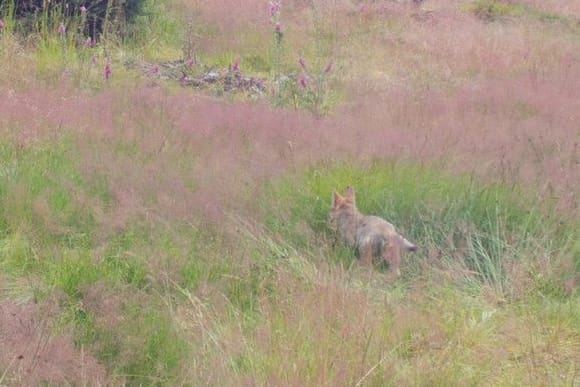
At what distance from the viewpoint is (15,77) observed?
7980 mm

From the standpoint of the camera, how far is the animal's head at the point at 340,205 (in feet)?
17.5

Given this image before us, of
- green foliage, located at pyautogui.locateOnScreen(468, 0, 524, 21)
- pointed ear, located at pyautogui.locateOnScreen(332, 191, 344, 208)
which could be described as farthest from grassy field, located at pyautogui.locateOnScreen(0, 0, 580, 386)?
green foliage, located at pyautogui.locateOnScreen(468, 0, 524, 21)

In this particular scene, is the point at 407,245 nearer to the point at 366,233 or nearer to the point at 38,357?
the point at 366,233

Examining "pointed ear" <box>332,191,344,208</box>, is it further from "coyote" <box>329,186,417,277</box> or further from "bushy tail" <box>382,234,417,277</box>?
"bushy tail" <box>382,234,417,277</box>

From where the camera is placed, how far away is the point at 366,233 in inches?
201

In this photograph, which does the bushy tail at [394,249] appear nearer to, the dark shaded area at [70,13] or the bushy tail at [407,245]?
the bushy tail at [407,245]

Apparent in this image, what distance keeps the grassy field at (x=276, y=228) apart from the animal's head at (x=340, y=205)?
0.14 metres

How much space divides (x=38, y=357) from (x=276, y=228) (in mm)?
1945

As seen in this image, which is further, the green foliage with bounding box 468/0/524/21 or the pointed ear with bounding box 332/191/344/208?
the green foliage with bounding box 468/0/524/21

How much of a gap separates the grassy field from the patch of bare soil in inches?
0.4

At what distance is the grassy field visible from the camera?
13.0 feet

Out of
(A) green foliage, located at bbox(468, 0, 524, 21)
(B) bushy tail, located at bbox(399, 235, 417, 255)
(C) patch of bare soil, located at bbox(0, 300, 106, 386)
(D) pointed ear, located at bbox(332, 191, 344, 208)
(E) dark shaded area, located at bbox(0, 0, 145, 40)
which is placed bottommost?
(A) green foliage, located at bbox(468, 0, 524, 21)

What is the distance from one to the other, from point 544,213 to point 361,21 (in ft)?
28.7

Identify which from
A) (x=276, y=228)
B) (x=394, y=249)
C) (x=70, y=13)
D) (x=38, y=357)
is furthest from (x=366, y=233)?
(x=70, y=13)
